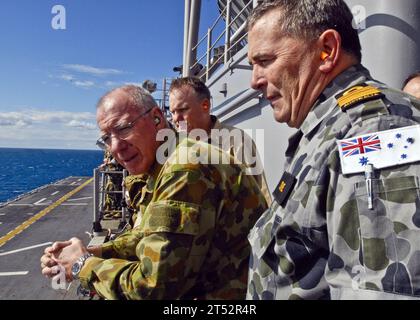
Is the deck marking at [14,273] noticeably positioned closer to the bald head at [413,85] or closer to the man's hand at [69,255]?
the man's hand at [69,255]

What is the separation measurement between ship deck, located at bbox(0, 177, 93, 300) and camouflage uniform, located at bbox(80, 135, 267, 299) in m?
6.39

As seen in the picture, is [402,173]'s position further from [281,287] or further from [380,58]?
[380,58]

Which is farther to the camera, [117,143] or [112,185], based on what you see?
[112,185]

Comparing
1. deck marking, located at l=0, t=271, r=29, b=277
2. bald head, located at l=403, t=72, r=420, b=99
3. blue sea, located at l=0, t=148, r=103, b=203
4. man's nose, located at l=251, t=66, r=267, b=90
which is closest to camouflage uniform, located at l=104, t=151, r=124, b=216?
deck marking, located at l=0, t=271, r=29, b=277

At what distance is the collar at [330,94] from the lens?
1094 mm

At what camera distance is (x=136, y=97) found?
178 centimetres

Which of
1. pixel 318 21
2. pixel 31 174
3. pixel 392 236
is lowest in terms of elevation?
pixel 392 236

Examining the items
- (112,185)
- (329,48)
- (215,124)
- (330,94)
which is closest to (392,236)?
(330,94)

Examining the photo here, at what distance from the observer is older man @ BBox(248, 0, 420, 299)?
80 cm

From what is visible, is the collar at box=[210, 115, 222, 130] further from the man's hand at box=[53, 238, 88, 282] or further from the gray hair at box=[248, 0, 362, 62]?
the gray hair at box=[248, 0, 362, 62]

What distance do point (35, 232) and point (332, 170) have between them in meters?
14.4

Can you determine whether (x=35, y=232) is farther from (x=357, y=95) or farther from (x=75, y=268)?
(x=357, y=95)

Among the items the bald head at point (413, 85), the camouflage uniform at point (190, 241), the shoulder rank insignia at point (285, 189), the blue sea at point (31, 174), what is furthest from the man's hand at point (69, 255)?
the blue sea at point (31, 174)
